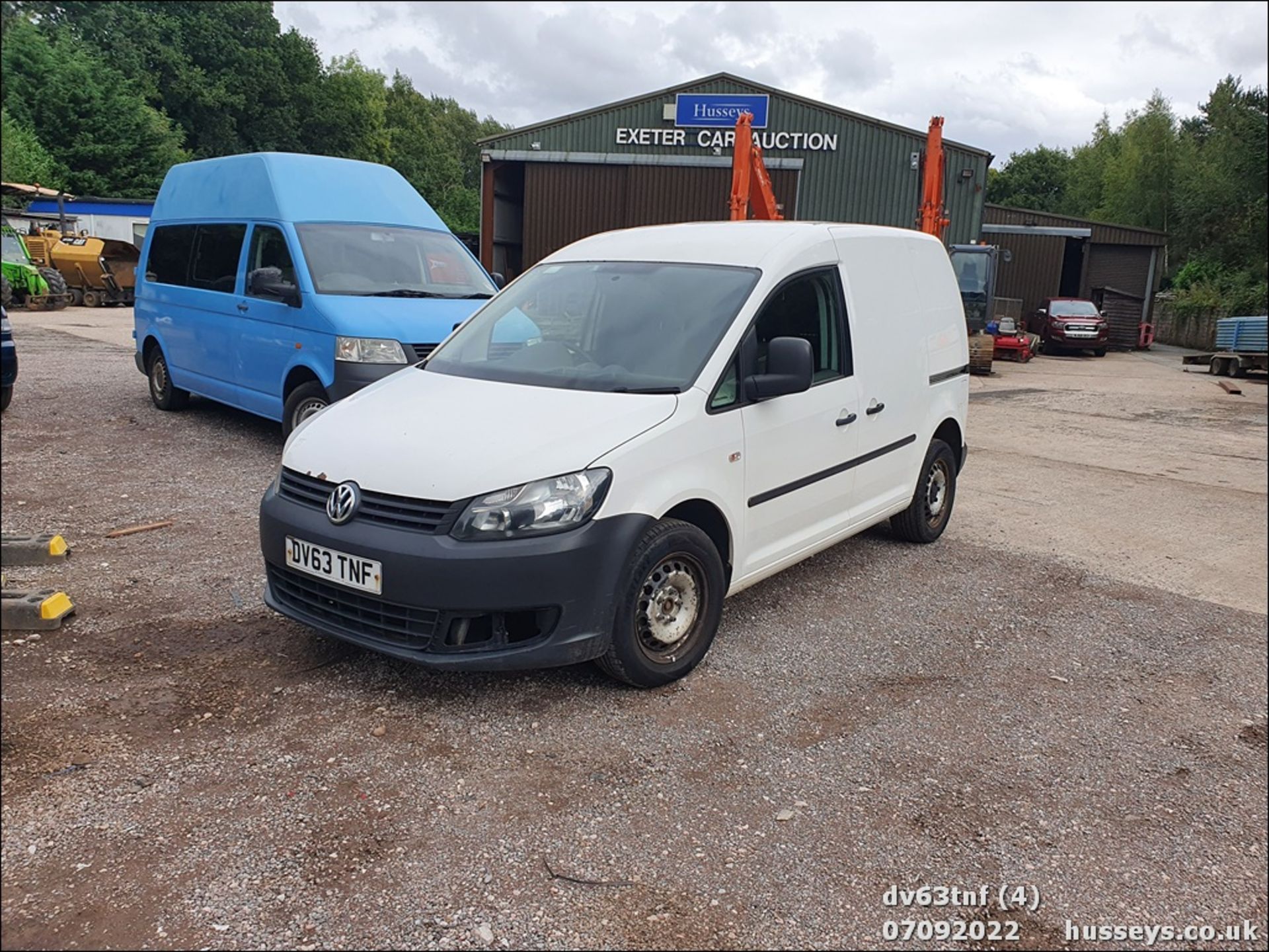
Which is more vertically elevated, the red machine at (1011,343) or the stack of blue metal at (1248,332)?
the stack of blue metal at (1248,332)

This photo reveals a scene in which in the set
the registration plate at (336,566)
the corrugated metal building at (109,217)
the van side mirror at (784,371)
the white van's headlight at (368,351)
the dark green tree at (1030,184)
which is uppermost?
the dark green tree at (1030,184)

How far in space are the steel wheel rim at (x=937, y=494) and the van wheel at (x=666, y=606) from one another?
98.9 inches

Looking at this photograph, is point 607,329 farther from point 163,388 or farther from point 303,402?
point 163,388

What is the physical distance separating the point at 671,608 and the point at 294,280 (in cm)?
494

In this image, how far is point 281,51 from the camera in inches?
79.7

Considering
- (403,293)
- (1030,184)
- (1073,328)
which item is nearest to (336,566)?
(403,293)

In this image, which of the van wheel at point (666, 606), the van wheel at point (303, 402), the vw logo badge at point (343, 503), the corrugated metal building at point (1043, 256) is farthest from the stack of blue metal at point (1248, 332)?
the corrugated metal building at point (1043, 256)

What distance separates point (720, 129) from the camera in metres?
25.0

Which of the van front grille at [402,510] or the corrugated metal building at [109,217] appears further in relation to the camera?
the corrugated metal building at [109,217]

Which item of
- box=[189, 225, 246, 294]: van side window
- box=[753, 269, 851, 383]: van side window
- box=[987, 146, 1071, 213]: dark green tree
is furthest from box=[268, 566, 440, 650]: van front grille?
box=[987, 146, 1071, 213]: dark green tree

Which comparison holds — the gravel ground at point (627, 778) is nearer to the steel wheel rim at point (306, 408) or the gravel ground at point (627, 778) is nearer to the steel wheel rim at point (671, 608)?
the steel wheel rim at point (671, 608)

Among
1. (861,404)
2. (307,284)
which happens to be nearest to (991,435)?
(861,404)

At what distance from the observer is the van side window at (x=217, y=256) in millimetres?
8273

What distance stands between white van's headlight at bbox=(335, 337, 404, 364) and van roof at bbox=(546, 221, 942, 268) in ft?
7.00
